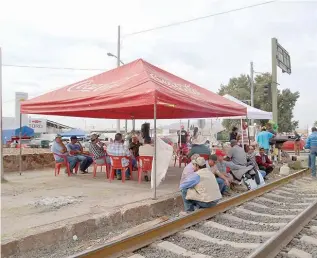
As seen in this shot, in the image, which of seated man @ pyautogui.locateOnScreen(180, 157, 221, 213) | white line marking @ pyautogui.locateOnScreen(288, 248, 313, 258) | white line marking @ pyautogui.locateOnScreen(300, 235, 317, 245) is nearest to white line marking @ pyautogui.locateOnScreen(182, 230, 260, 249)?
white line marking @ pyautogui.locateOnScreen(288, 248, 313, 258)

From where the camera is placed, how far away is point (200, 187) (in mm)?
6043

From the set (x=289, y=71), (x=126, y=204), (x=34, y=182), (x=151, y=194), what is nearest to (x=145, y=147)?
(x=151, y=194)

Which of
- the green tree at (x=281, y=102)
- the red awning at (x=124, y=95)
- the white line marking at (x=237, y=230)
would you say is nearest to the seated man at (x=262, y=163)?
the red awning at (x=124, y=95)

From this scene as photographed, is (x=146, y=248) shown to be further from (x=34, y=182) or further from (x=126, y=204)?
(x=34, y=182)

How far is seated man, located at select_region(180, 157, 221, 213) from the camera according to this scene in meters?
6.01

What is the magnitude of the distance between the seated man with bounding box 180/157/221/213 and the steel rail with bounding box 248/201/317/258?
1.36m

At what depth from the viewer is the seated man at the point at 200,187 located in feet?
19.7

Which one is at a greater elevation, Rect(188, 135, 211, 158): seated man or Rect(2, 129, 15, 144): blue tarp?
Rect(2, 129, 15, 144): blue tarp

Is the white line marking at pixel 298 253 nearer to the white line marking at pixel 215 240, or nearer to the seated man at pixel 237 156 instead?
the white line marking at pixel 215 240

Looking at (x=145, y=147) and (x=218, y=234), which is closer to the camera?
(x=218, y=234)

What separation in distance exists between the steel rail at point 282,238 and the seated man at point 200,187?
1364 millimetres

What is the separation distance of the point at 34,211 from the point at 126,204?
158cm

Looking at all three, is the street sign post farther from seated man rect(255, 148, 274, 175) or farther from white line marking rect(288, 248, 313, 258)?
white line marking rect(288, 248, 313, 258)

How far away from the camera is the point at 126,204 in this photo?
6.42m
